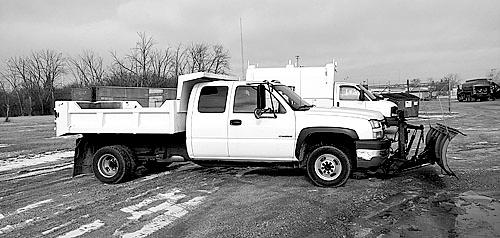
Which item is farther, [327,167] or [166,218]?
[327,167]

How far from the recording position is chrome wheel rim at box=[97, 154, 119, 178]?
344 inches

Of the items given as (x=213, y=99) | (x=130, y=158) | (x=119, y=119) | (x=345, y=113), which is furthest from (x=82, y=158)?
(x=345, y=113)

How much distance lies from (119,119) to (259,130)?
267 cm

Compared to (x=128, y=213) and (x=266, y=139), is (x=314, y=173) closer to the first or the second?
(x=266, y=139)

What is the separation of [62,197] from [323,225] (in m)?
4.42

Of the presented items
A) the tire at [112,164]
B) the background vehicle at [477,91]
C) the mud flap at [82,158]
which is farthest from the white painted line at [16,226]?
the background vehicle at [477,91]

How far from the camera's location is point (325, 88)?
17.0m

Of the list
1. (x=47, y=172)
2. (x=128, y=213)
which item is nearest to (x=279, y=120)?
(x=128, y=213)

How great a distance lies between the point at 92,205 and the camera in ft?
22.8

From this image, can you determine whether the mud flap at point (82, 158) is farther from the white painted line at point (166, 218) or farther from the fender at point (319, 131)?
the fender at point (319, 131)

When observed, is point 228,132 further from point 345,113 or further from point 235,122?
point 345,113

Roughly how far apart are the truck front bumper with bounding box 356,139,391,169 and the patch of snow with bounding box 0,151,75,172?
26.4 feet

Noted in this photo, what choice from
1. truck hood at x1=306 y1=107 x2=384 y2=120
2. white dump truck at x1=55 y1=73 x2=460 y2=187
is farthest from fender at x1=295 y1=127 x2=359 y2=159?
truck hood at x1=306 y1=107 x2=384 y2=120

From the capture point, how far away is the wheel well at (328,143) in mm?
7922
